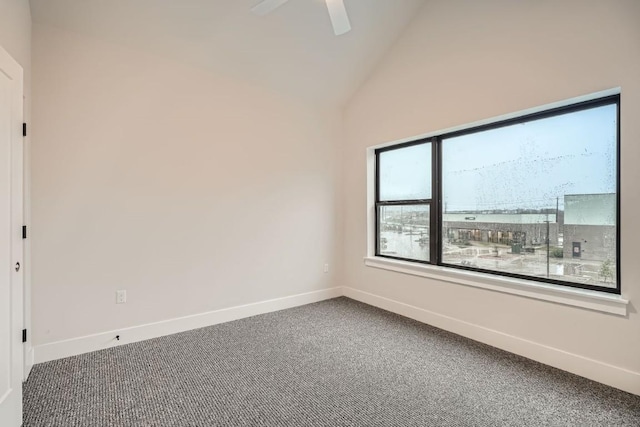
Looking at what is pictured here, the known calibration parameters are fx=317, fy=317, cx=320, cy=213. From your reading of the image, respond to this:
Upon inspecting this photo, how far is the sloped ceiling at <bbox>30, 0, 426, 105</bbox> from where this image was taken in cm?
277

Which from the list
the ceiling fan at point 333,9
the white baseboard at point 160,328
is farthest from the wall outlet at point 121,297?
the ceiling fan at point 333,9

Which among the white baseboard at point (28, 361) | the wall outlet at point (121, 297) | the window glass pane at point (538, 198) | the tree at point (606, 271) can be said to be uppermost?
the window glass pane at point (538, 198)

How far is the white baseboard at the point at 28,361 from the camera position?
2.40 meters

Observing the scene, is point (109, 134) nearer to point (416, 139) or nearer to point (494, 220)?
point (416, 139)

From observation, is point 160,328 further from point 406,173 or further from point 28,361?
point 406,173

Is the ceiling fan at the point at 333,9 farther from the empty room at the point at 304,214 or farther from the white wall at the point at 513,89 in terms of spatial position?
the white wall at the point at 513,89

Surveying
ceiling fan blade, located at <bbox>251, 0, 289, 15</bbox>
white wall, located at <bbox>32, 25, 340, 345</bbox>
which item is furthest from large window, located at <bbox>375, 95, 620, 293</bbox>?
ceiling fan blade, located at <bbox>251, 0, 289, 15</bbox>

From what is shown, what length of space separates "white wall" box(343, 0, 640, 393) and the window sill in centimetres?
6

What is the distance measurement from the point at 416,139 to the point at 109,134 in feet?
10.7

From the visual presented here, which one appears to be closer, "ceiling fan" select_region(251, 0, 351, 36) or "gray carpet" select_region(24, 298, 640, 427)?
"gray carpet" select_region(24, 298, 640, 427)

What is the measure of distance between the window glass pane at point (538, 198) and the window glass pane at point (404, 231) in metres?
0.28

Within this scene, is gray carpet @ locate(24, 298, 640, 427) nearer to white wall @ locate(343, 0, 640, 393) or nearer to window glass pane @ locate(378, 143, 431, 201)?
white wall @ locate(343, 0, 640, 393)

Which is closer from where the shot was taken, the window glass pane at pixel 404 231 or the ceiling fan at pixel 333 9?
the ceiling fan at pixel 333 9

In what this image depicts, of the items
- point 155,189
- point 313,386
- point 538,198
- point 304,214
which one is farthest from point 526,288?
point 155,189
